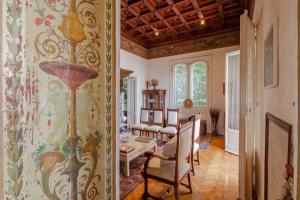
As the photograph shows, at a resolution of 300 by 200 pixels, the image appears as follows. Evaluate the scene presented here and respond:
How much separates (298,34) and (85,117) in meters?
→ 0.85

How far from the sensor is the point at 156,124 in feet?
15.9

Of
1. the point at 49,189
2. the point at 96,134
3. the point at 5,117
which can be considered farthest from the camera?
the point at 96,134

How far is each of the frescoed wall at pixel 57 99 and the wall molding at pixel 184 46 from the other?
520 cm

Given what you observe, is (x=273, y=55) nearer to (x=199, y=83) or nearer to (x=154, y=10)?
(x=154, y=10)

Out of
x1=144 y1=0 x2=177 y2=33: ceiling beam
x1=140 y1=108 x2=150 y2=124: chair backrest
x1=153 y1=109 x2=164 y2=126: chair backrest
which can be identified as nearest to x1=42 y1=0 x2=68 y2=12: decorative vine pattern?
x1=144 y1=0 x2=177 y2=33: ceiling beam

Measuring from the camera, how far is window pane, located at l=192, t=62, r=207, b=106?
5975 millimetres

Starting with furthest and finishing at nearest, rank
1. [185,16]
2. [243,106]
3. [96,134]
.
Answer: [185,16] → [243,106] → [96,134]

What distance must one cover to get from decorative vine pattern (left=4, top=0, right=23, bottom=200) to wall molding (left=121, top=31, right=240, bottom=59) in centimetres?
537

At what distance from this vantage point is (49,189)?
23.9 inches

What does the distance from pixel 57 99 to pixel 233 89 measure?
4159 mm

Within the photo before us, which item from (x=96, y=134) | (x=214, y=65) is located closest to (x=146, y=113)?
(x=214, y=65)

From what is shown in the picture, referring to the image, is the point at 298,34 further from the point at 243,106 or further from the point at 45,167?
the point at 243,106

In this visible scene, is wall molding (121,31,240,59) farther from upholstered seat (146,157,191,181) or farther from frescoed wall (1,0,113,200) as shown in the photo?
frescoed wall (1,0,113,200)

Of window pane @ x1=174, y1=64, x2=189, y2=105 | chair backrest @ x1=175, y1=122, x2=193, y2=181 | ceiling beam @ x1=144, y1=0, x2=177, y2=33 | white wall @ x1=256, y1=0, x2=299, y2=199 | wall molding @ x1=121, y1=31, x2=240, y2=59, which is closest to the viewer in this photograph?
white wall @ x1=256, y1=0, x2=299, y2=199
